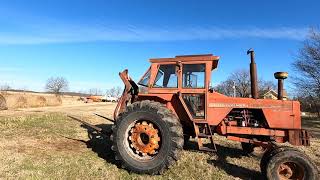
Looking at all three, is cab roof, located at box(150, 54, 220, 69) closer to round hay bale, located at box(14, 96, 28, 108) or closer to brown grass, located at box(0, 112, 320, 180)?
brown grass, located at box(0, 112, 320, 180)

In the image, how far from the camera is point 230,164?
29.2 feet

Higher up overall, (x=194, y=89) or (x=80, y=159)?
(x=194, y=89)

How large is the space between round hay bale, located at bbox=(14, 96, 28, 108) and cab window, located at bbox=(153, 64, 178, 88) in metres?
23.4

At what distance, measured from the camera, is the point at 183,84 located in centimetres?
860

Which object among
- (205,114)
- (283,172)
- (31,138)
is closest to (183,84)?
(205,114)

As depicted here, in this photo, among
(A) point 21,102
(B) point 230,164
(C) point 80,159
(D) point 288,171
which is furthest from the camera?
(A) point 21,102

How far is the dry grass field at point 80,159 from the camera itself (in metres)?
7.48

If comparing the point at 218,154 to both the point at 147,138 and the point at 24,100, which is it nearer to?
the point at 147,138

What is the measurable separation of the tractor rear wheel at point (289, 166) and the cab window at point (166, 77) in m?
2.76

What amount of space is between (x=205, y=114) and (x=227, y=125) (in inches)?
23.7

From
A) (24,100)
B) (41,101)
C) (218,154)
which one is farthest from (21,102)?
(218,154)

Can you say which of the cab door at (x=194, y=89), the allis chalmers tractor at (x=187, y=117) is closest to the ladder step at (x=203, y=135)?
the allis chalmers tractor at (x=187, y=117)

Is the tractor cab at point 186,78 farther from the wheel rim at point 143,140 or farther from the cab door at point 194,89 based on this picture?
the wheel rim at point 143,140

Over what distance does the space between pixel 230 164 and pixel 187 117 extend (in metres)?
1.60
